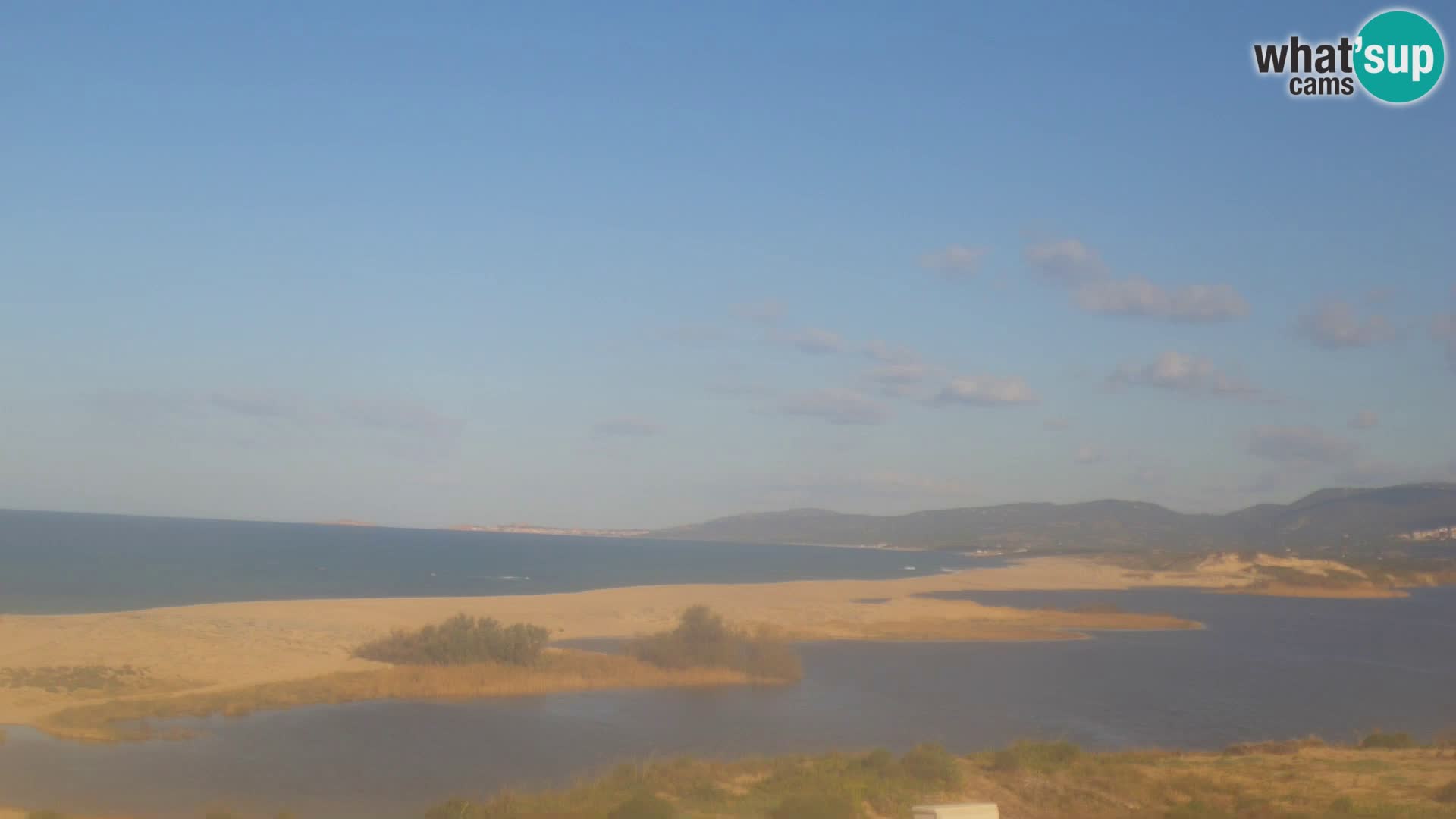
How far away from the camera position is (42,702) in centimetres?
2520

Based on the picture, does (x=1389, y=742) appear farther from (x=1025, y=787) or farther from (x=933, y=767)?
(x=933, y=767)

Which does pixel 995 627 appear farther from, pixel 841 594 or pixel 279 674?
pixel 279 674

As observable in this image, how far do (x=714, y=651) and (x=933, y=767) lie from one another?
18.8 meters

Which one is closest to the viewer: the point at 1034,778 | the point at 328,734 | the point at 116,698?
the point at 1034,778

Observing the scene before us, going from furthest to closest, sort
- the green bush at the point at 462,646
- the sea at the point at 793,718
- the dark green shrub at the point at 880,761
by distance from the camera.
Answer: the green bush at the point at 462,646 < the sea at the point at 793,718 < the dark green shrub at the point at 880,761

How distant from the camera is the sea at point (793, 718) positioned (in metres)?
19.7

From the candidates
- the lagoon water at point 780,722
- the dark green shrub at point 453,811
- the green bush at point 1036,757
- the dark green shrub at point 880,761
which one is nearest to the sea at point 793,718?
the lagoon water at point 780,722

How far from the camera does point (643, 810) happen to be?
1402 cm

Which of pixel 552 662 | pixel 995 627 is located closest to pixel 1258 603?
pixel 995 627

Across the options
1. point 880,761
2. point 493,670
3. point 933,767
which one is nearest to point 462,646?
point 493,670

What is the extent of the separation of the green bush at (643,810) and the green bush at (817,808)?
4.99 ft

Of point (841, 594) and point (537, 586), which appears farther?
point (537, 586)

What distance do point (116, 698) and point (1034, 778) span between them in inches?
841

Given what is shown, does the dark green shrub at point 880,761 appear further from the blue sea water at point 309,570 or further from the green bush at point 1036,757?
the blue sea water at point 309,570
